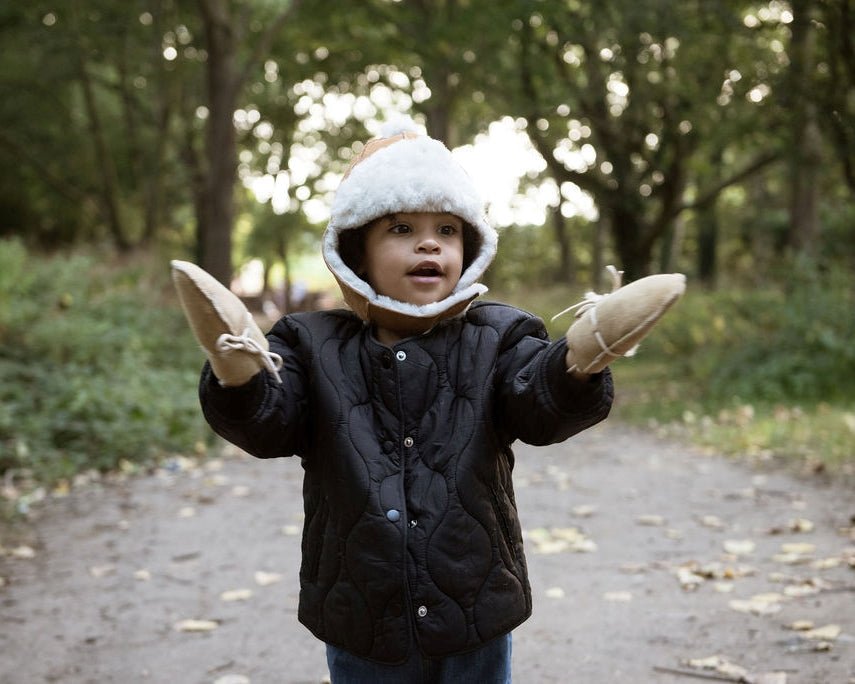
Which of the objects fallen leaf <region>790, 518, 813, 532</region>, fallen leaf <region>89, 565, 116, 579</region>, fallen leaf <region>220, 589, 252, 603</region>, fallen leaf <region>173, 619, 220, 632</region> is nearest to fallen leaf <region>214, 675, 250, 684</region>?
fallen leaf <region>173, 619, 220, 632</region>

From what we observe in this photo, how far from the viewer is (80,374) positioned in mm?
8203

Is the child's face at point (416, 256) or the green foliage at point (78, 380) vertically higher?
the child's face at point (416, 256)

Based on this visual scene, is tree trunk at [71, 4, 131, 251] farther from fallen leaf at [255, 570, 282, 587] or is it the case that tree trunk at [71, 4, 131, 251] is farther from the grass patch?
fallen leaf at [255, 570, 282, 587]

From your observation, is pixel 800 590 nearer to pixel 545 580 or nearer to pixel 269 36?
pixel 545 580

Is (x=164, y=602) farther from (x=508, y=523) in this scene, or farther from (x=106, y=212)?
(x=106, y=212)

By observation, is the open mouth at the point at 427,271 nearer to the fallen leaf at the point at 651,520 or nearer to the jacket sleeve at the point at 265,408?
the jacket sleeve at the point at 265,408

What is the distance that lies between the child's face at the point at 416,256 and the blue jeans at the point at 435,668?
31.7 inches

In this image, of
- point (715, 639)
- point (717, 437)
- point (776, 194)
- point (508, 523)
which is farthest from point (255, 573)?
point (776, 194)

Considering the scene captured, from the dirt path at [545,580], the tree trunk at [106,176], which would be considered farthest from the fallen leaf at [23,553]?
the tree trunk at [106,176]

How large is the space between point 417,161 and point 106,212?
16.7 meters

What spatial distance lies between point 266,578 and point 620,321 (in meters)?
3.40

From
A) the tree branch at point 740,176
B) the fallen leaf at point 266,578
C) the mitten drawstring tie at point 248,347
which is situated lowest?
the fallen leaf at point 266,578

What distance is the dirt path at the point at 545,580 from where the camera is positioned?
3.69 metres

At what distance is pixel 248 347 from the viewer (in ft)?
6.48
